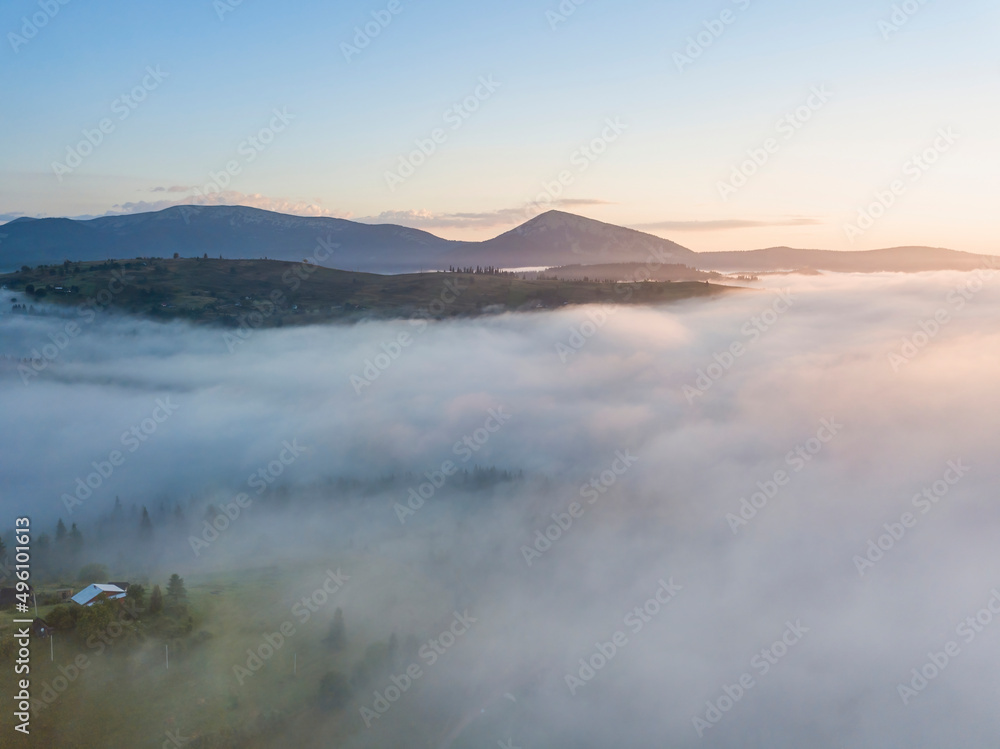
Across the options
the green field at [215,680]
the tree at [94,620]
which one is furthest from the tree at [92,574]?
the tree at [94,620]

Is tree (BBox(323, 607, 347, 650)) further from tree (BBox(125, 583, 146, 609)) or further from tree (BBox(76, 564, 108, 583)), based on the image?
tree (BBox(76, 564, 108, 583))

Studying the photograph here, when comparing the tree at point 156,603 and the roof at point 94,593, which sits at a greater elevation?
the roof at point 94,593

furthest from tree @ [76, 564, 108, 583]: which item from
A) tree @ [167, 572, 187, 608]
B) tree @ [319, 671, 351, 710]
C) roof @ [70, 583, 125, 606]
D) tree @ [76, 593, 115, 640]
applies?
tree @ [319, 671, 351, 710]

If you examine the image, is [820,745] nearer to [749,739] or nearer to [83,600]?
[749,739]

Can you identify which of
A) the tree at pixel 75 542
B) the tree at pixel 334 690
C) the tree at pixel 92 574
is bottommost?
the tree at pixel 334 690

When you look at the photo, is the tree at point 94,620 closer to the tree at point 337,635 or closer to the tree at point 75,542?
the tree at point 337,635

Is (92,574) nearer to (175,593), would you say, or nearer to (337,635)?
(175,593)

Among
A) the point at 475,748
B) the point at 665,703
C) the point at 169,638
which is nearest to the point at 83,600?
the point at 169,638
